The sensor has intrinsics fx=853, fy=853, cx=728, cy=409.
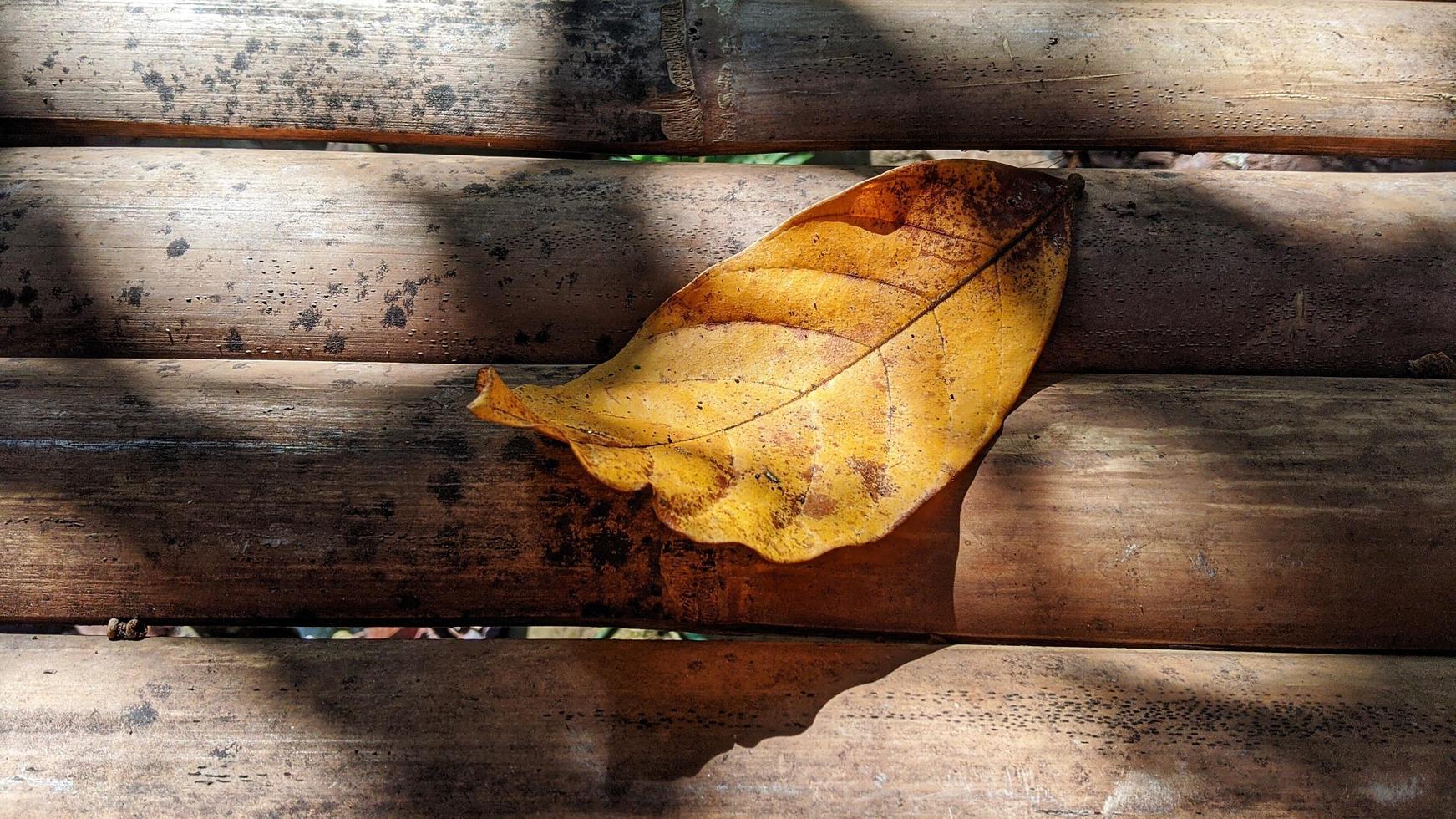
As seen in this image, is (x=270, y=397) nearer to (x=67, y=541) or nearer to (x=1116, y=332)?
(x=67, y=541)

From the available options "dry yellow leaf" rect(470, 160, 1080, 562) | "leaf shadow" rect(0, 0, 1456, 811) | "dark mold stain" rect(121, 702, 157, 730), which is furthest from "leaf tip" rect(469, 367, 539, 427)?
"dark mold stain" rect(121, 702, 157, 730)

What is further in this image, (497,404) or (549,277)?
(549,277)

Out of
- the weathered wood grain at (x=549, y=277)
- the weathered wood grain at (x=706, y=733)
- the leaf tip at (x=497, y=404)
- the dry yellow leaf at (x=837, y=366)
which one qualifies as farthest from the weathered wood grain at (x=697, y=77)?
the weathered wood grain at (x=706, y=733)

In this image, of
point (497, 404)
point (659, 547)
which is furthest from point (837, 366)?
point (497, 404)

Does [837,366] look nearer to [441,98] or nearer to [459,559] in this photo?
[459,559]

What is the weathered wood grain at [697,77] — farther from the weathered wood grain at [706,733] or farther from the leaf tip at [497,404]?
the weathered wood grain at [706,733]
